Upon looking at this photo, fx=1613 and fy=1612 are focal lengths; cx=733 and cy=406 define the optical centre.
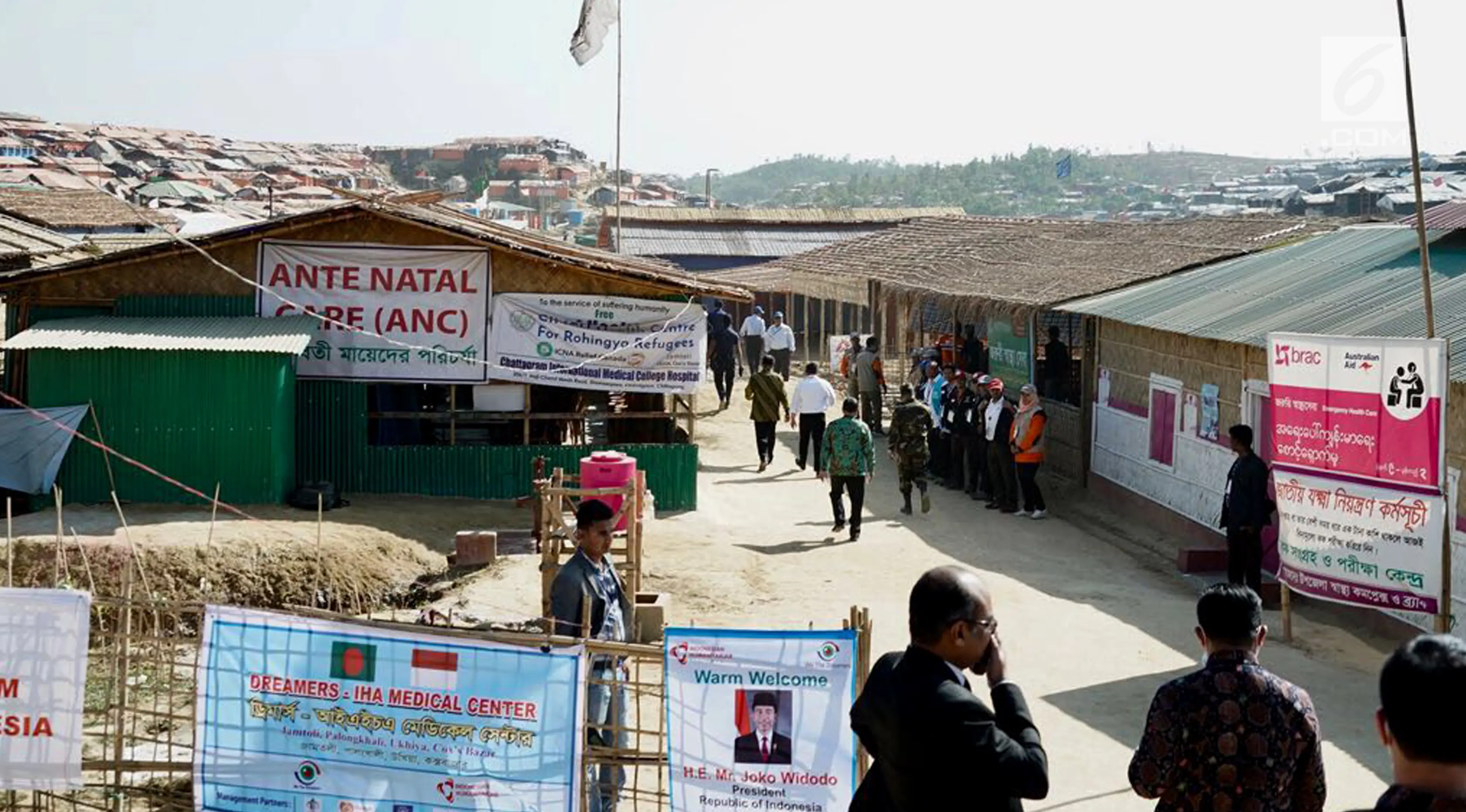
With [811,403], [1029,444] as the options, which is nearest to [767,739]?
[1029,444]

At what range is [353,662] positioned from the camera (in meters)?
6.92

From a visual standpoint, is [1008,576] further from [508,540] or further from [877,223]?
[877,223]

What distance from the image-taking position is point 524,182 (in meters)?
124

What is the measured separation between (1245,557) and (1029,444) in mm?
4782

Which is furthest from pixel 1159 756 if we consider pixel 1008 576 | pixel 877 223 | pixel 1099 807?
pixel 877 223

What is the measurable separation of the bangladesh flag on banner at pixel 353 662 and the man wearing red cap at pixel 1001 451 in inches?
500

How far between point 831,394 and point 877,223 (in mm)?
29202

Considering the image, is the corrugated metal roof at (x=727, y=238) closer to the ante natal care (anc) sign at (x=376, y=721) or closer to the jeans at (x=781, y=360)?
the jeans at (x=781, y=360)

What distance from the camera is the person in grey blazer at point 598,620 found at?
289 inches

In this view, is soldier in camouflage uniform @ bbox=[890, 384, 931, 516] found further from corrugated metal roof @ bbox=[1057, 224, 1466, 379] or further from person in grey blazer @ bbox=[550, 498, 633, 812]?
person in grey blazer @ bbox=[550, 498, 633, 812]

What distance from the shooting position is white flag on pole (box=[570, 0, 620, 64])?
2745 centimetres

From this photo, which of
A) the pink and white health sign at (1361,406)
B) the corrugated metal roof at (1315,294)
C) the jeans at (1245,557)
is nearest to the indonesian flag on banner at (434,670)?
the pink and white health sign at (1361,406)

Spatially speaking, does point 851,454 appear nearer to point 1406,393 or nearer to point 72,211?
point 1406,393

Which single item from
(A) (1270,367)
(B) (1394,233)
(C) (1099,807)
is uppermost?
(B) (1394,233)
